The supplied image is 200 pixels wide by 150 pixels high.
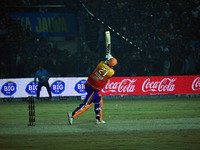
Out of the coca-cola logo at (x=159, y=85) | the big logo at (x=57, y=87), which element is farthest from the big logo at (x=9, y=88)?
the coca-cola logo at (x=159, y=85)

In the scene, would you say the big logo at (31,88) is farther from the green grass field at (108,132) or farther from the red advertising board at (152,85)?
the green grass field at (108,132)

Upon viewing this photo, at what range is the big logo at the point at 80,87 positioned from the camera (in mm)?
25734

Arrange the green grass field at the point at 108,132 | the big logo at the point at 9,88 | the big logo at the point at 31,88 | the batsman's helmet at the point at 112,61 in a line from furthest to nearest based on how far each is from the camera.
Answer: the big logo at the point at 31,88 → the big logo at the point at 9,88 → the batsman's helmet at the point at 112,61 → the green grass field at the point at 108,132

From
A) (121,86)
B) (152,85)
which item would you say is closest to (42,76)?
(121,86)

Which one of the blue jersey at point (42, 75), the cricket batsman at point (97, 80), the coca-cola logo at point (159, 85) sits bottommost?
the coca-cola logo at point (159, 85)

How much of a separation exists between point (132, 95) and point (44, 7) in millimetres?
8403

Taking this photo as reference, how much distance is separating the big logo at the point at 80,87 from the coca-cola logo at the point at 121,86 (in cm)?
139

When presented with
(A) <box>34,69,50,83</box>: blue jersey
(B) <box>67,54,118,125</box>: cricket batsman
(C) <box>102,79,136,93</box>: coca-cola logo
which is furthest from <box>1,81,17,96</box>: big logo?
(B) <box>67,54,118,125</box>: cricket batsman

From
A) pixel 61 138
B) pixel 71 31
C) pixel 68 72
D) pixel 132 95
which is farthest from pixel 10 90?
pixel 61 138

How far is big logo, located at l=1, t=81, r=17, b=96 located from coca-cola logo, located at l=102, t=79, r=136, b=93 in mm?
5603

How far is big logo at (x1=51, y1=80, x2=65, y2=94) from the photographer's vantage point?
25.7 meters

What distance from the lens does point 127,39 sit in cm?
2772

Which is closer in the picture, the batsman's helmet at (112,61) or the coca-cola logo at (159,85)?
the batsman's helmet at (112,61)

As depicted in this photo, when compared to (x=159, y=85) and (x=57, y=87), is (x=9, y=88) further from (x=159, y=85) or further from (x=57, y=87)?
(x=159, y=85)
